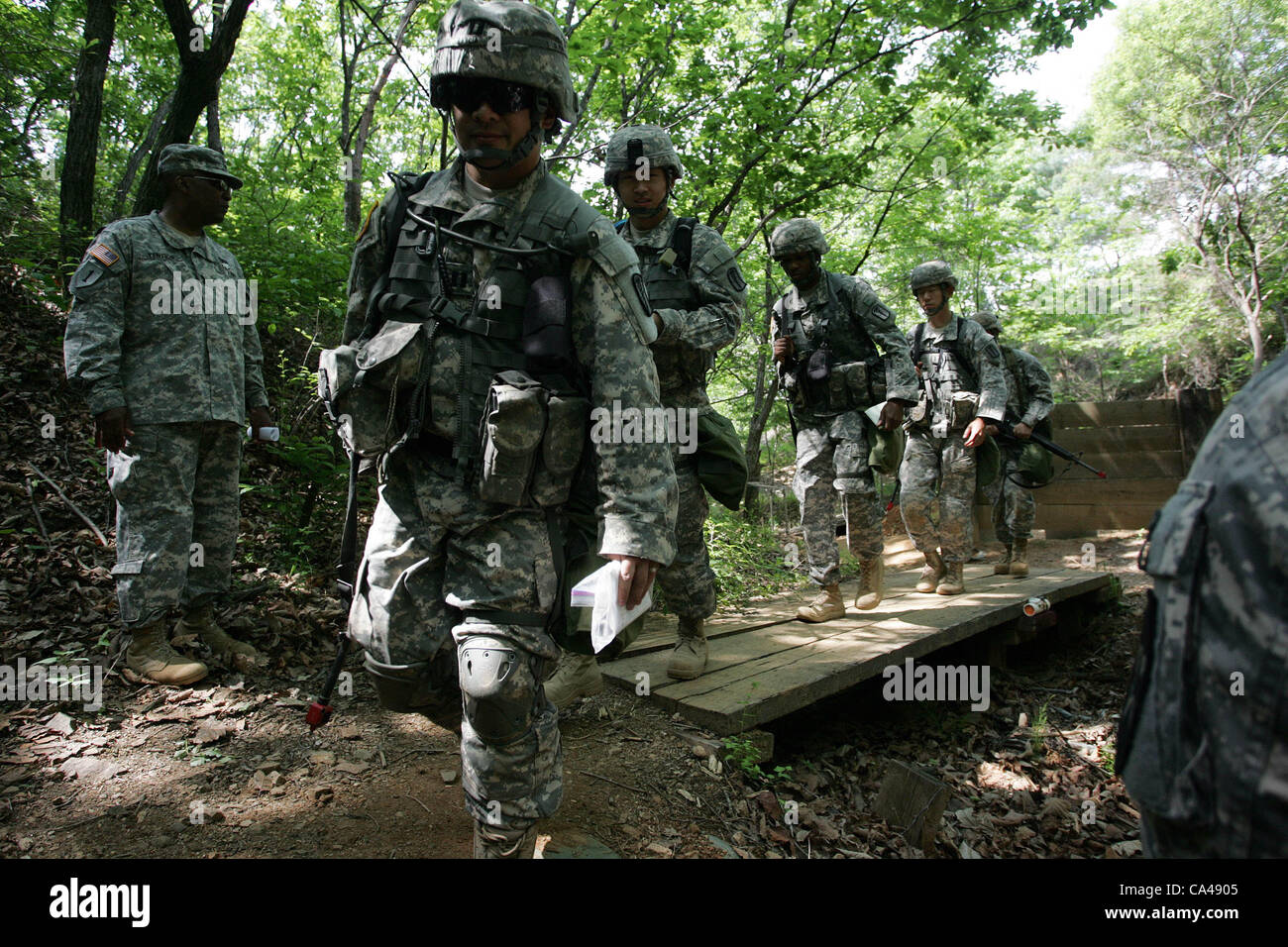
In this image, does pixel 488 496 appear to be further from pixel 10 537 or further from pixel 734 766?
pixel 10 537

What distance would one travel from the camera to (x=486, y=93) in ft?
7.47

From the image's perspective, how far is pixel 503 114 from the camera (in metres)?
2.29

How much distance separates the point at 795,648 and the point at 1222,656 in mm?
3919

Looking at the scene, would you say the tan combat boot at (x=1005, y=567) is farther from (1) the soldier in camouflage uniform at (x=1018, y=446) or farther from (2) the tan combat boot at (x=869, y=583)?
(2) the tan combat boot at (x=869, y=583)

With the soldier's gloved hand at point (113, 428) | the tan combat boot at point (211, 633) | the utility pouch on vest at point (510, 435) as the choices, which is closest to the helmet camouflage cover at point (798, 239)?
the utility pouch on vest at point (510, 435)

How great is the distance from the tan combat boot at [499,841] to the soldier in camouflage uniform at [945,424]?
209 inches

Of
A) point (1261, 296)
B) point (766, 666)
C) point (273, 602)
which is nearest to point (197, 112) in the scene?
point (273, 602)

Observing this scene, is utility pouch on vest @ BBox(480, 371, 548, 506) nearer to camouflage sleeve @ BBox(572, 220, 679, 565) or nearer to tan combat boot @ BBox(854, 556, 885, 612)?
camouflage sleeve @ BBox(572, 220, 679, 565)

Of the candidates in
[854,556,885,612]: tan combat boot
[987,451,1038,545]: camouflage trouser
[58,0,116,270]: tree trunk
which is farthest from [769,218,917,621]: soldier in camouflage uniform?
[58,0,116,270]: tree trunk

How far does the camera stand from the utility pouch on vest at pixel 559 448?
2219mm

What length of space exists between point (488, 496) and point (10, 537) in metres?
4.43

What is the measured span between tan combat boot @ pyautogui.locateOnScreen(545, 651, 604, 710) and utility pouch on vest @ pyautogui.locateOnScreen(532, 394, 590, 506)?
161 centimetres

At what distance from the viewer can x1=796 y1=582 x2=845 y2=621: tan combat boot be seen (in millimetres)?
5637

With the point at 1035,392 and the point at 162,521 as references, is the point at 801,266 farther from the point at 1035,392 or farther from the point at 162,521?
the point at 162,521
